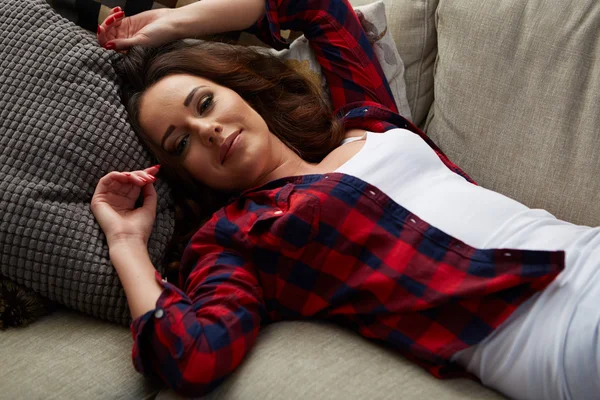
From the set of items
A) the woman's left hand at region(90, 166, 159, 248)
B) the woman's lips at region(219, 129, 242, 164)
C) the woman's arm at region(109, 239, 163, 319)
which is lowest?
the woman's arm at region(109, 239, 163, 319)

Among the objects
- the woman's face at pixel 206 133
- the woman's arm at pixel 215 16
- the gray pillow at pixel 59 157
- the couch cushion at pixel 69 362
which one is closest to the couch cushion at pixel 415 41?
the woman's arm at pixel 215 16

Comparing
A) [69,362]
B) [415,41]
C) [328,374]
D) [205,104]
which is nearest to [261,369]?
[328,374]

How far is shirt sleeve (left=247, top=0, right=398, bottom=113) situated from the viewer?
1.59m

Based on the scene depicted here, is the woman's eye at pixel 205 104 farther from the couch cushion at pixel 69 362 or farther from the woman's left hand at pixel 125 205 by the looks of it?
the couch cushion at pixel 69 362

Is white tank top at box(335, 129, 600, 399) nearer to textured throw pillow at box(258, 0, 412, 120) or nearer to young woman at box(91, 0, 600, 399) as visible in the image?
young woman at box(91, 0, 600, 399)

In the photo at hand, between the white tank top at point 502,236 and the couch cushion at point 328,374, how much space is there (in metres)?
0.07

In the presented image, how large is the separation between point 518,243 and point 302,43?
819mm

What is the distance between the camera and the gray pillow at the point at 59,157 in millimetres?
1224

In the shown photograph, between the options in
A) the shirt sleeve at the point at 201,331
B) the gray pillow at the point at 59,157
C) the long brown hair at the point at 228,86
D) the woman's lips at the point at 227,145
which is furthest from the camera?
the long brown hair at the point at 228,86

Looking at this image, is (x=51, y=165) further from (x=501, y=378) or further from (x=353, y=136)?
(x=501, y=378)

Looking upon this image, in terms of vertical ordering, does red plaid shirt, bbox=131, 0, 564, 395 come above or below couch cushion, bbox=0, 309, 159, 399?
above

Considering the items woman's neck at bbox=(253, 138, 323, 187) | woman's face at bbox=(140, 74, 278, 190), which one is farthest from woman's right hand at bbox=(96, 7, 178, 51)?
woman's neck at bbox=(253, 138, 323, 187)

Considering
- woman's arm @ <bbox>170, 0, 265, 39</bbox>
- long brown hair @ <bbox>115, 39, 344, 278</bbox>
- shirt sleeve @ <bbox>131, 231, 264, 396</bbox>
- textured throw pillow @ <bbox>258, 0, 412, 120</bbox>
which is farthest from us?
textured throw pillow @ <bbox>258, 0, 412, 120</bbox>

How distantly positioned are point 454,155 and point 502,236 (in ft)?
1.48
